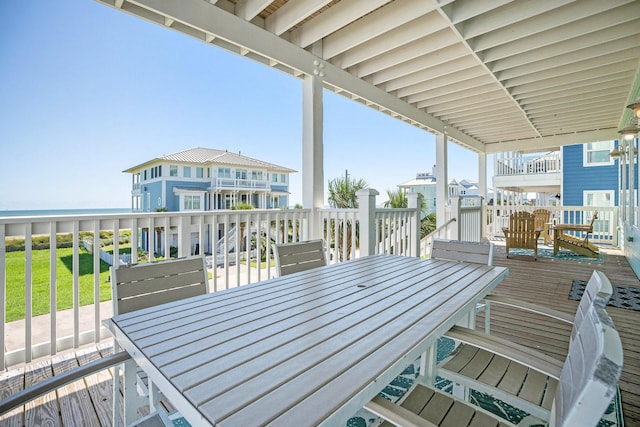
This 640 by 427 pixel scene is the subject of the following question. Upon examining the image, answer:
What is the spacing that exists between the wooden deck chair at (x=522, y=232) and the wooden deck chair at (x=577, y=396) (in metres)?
5.91

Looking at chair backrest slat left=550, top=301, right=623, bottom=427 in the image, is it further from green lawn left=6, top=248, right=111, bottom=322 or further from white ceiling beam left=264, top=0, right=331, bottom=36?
white ceiling beam left=264, top=0, right=331, bottom=36

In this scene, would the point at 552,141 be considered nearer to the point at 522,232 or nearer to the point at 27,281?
the point at 522,232

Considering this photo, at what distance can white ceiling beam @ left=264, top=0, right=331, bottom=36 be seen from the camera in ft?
9.70

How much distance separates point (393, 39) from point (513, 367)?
3571mm

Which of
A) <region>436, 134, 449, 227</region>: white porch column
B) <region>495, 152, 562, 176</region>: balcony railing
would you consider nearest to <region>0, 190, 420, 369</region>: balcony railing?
<region>436, 134, 449, 227</region>: white porch column

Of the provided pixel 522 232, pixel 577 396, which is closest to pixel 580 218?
pixel 522 232

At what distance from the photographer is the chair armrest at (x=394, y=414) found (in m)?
0.75

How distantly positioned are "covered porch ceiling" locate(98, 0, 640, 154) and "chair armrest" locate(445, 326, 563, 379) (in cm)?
290

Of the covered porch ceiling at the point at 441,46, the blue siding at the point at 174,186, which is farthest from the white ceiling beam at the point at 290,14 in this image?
the blue siding at the point at 174,186

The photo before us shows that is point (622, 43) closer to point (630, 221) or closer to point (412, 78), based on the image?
point (412, 78)

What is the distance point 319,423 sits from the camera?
643 millimetres

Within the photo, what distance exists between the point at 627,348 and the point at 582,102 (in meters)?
5.12

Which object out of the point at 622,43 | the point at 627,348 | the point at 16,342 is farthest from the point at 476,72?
the point at 16,342

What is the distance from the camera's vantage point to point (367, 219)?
343 cm
